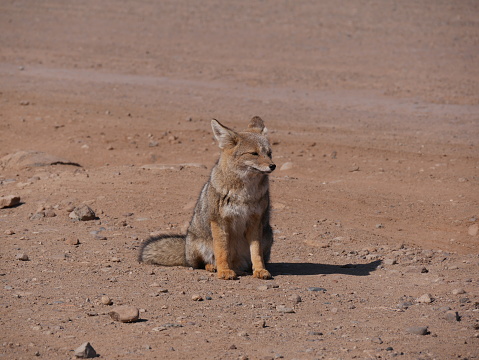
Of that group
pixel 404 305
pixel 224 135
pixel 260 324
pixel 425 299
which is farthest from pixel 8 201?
pixel 425 299

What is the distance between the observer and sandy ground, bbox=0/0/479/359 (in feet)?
22.5

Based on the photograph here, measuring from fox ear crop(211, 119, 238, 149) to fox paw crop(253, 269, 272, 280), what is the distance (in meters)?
1.35

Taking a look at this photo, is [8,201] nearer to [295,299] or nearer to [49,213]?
[49,213]

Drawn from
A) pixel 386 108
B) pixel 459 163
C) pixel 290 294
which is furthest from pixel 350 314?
pixel 386 108

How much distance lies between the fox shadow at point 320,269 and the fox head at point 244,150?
1236mm

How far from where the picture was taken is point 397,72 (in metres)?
23.7

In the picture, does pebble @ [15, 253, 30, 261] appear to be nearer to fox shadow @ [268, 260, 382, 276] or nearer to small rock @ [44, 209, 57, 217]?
small rock @ [44, 209, 57, 217]

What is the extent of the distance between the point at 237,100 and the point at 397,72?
5882mm

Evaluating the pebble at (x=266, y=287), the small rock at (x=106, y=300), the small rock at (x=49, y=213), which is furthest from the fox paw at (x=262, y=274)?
the small rock at (x=49, y=213)

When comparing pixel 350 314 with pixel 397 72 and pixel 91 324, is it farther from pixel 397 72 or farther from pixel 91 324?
pixel 397 72

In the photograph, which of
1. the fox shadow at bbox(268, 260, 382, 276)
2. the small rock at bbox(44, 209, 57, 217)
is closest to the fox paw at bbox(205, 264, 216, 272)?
the fox shadow at bbox(268, 260, 382, 276)

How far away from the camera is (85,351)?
19.5 ft

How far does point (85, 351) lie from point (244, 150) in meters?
3.20

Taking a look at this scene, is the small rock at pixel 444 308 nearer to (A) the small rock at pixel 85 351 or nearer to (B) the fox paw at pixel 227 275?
(B) the fox paw at pixel 227 275
